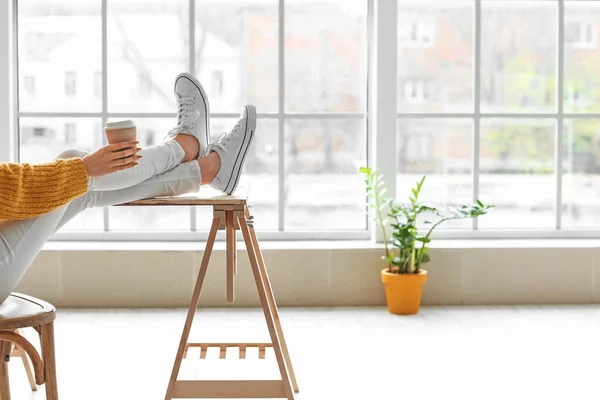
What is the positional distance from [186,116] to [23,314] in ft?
3.22

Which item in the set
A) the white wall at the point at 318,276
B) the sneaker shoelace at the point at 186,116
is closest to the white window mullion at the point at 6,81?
the white wall at the point at 318,276

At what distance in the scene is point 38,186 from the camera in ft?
7.99

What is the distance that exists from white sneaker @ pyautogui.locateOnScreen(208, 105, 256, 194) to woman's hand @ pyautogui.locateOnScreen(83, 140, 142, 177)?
0.44 m

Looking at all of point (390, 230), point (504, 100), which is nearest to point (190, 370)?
point (390, 230)

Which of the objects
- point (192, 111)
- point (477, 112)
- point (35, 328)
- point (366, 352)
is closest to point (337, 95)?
point (477, 112)

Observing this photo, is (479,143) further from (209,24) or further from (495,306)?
(209,24)

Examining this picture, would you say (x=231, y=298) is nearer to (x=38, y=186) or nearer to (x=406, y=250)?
(x=38, y=186)

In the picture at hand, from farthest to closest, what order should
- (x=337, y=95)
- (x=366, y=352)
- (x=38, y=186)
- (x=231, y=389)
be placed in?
(x=337, y=95) → (x=366, y=352) → (x=231, y=389) → (x=38, y=186)

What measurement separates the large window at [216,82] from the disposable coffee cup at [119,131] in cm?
225

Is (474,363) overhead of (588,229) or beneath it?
beneath

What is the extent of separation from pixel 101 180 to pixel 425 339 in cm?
185

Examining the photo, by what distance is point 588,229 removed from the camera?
16.0 ft

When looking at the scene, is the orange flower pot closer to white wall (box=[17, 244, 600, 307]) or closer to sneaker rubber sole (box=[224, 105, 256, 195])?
white wall (box=[17, 244, 600, 307])

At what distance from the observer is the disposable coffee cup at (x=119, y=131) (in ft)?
8.19
